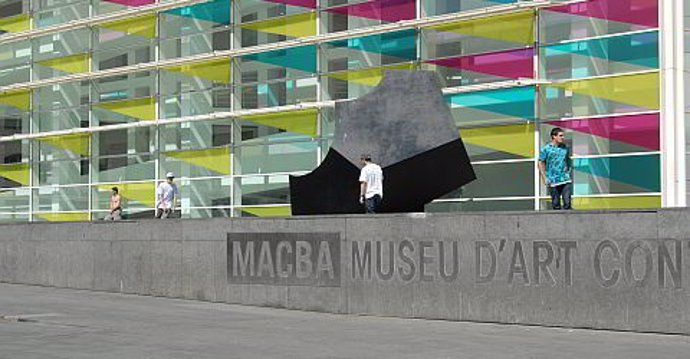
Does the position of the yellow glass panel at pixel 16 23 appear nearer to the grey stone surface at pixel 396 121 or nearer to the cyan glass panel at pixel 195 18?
the cyan glass panel at pixel 195 18

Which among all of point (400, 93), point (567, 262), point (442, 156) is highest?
point (400, 93)

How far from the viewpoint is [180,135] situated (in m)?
27.5

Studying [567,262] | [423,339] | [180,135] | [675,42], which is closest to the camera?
[423,339]

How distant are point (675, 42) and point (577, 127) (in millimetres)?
2511

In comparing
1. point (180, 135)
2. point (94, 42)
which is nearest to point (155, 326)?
point (180, 135)

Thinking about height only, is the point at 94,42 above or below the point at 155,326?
above

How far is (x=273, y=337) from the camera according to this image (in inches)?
528

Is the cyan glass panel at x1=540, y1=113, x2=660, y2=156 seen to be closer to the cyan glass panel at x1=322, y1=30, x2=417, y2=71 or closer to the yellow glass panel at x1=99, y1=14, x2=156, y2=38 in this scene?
the cyan glass panel at x1=322, y1=30, x2=417, y2=71

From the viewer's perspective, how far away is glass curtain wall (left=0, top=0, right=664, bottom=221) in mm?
20484

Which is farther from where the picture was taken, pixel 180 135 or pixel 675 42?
pixel 180 135

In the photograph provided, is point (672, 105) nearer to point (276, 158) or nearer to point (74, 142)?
point (276, 158)

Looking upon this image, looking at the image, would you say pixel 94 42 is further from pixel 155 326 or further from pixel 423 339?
pixel 423 339

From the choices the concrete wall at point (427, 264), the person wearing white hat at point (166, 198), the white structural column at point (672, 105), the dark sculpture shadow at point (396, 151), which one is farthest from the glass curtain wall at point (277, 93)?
the concrete wall at point (427, 264)

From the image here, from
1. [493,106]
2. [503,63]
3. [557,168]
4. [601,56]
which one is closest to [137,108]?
[493,106]
